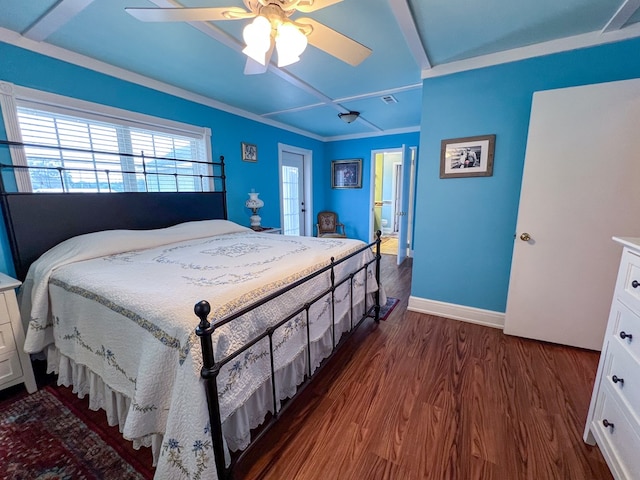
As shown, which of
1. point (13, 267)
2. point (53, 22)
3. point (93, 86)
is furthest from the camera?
point (93, 86)

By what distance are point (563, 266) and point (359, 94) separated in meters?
2.55

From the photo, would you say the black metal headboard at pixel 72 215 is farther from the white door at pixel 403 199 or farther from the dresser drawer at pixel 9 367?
the white door at pixel 403 199

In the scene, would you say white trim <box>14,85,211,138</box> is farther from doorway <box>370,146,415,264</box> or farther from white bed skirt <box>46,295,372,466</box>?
doorway <box>370,146,415,264</box>

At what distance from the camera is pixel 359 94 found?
3.03m

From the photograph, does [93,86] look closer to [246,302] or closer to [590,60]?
[246,302]

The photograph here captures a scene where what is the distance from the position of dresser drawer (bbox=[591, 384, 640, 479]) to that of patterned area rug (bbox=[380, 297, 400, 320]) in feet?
5.25

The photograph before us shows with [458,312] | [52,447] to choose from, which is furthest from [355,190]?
[52,447]

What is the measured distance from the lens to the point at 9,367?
1.63 metres

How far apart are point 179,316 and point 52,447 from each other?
1178mm

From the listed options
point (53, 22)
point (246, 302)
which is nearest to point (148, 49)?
point (53, 22)

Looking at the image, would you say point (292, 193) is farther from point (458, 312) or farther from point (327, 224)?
point (458, 312)

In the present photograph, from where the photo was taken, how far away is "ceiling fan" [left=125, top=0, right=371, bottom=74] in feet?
3.90

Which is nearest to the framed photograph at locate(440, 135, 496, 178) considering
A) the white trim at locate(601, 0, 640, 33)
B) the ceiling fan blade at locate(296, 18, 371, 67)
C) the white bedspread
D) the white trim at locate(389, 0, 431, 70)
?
the white trim at locate(389, 0, 431, 70)

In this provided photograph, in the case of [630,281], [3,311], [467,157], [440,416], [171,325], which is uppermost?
[467,157]
